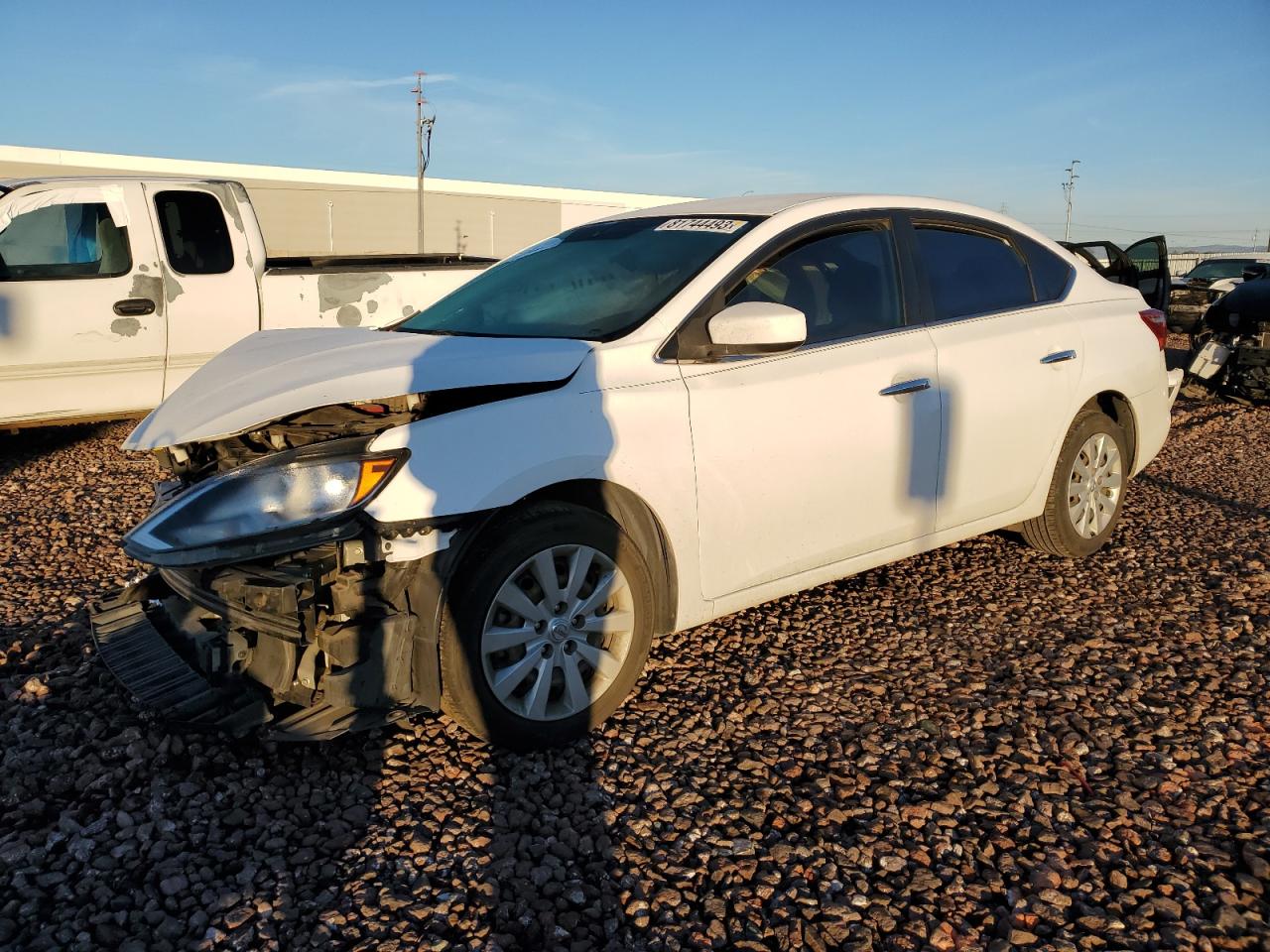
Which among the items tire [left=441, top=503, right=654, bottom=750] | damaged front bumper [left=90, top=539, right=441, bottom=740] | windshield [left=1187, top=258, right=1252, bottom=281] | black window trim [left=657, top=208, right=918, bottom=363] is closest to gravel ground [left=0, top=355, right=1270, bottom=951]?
tire [left=441, top=503, right=654, bottom=750]

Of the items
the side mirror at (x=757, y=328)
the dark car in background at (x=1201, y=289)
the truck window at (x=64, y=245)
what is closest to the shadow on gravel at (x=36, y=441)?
the truck window at (x=64, y=245)

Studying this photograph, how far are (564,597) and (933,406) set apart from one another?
6.03 feet

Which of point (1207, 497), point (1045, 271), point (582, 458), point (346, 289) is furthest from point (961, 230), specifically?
point (346, 289)

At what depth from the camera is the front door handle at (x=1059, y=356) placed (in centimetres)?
450

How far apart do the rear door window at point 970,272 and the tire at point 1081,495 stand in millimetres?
Result: 732

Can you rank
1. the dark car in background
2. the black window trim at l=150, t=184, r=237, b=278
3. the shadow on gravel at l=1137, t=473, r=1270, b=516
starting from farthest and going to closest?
the dark car in background, the black window trim at l=150, t=184, r=237, b=278, the shadow on gravel at l=1137, t=473, r=1270, b=516

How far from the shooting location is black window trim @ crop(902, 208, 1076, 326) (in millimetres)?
4203

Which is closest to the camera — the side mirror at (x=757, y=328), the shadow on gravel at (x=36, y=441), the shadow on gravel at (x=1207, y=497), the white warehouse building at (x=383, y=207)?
the side mirror at (x=757, y=328)

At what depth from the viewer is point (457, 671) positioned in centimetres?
298

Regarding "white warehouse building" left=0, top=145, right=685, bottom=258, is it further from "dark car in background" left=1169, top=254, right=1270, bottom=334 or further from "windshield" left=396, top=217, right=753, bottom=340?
"windshield" left=396, top=217, right=753, bottom=340

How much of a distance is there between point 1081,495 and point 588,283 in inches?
108

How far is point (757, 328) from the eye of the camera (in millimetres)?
3303

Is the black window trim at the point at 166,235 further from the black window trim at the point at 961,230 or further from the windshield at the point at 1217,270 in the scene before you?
the windshield at the point at 1217,270

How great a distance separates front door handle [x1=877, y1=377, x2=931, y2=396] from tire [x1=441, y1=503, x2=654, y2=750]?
1.28 m
